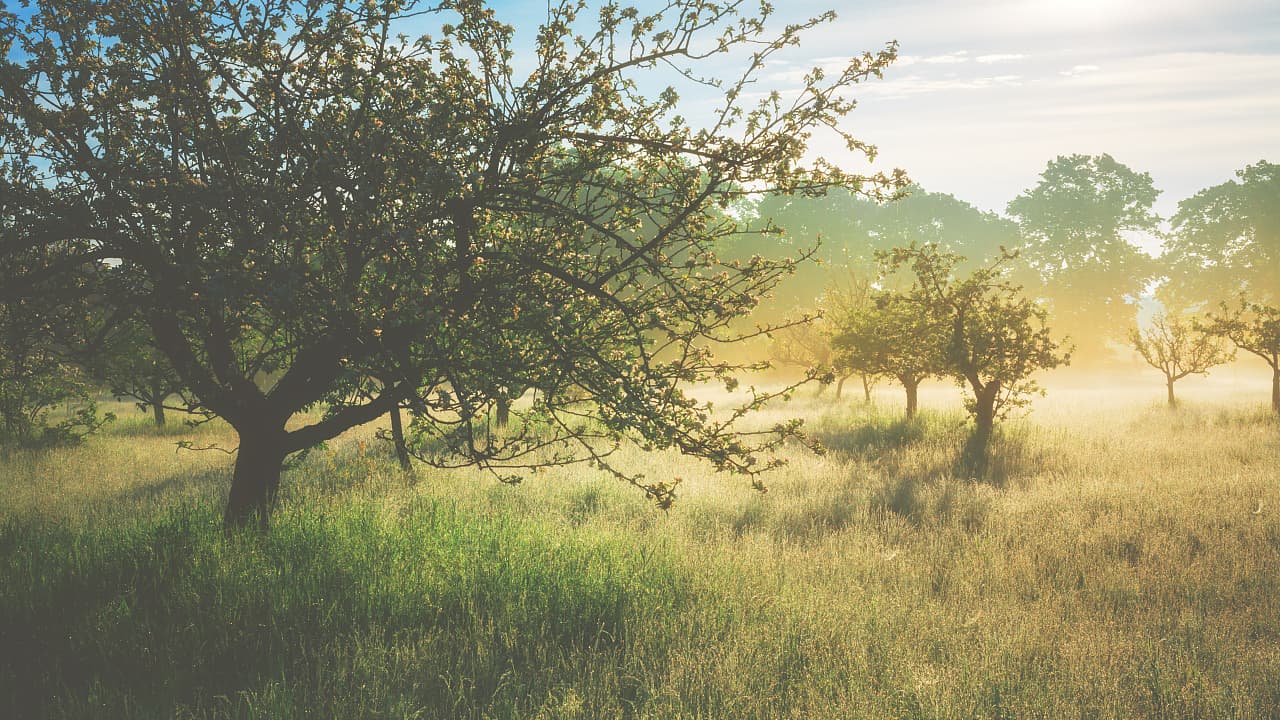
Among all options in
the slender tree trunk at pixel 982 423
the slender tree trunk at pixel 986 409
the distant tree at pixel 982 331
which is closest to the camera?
the slender tree trunk at pixel 982 423

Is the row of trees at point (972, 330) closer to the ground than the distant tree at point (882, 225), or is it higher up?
closer to the ground

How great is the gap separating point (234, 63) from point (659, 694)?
18.4 feet

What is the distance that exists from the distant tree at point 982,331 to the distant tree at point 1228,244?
2069 inches

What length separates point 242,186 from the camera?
12.5 ft

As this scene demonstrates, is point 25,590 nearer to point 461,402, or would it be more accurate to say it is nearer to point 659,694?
point 461,402

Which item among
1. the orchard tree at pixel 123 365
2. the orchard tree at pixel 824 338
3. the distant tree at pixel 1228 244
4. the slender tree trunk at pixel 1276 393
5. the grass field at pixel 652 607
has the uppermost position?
the distant tree at pixel 1228 244

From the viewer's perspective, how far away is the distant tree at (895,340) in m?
15.1

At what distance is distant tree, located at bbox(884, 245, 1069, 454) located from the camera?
1430 centimetres

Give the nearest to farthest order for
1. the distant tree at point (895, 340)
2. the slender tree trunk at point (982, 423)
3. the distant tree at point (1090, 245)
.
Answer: the slender tree trunk at point (982, 423)
the distant tree at point (895, 340)
the distant tree at point (1090, 245)

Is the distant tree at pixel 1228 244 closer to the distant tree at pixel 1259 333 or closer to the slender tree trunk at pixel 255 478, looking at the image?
the distant tree at pixel 1259 333

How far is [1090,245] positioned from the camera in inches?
2386

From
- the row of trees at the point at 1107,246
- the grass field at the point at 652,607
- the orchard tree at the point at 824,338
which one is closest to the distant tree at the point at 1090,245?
the row of trees at the point at 1107,246

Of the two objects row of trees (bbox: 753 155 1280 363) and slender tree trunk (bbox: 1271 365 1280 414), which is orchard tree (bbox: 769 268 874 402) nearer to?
slender tree trunk (bbox: 1271 365 1280 414)

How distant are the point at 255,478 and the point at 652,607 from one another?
4.11 meters
